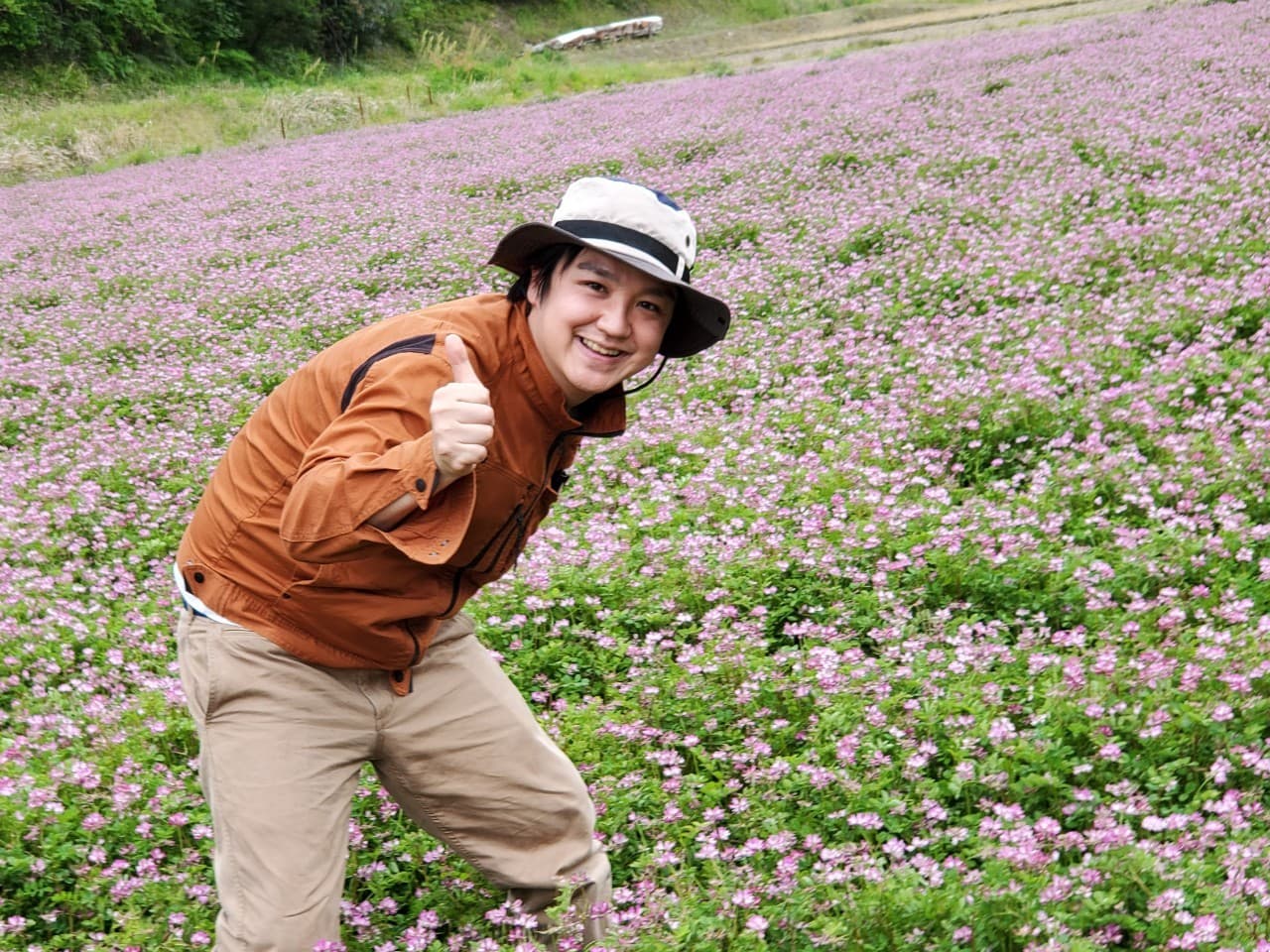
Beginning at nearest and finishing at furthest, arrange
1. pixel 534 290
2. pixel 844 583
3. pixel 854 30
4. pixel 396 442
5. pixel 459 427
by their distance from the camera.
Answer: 1. pixel 459 427
2. pixel 396 442
3. pixel 534 290
4. pixel 844 583
5. pixel 854 30

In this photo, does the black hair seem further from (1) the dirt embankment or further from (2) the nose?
(1) the dirt embankment

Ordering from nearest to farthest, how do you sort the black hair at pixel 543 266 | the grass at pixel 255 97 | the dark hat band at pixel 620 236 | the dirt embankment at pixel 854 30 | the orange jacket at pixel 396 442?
the orange jacket at pixel 396 442 → the dark hat band at pixel 620 236 → the black hair at pixel 543 266 → the grass at pixel 255 97 → the dirt embankment at pixel 854 30

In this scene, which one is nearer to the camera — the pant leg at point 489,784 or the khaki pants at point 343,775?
the khaki pants at point 343,775

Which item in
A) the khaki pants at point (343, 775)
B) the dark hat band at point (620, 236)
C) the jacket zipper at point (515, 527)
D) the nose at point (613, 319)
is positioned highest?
the dark hat band at point (620, 236)

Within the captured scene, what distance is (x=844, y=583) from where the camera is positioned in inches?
A: 203

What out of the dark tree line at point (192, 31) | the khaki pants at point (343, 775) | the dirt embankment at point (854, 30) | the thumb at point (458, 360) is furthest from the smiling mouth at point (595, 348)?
the dark tree line at point (192, 31)

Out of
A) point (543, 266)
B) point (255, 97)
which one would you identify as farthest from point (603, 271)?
point (255, 97)

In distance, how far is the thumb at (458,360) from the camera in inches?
104

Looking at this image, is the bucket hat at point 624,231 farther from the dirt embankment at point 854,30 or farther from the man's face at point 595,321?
the dirt embankment at point 854,30

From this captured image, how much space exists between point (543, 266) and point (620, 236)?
32 cm

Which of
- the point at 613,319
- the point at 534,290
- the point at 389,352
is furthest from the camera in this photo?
the point at 534,290

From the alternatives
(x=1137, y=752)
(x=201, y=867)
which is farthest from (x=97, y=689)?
(x=1137, y=752)

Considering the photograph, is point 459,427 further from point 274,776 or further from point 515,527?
point 274,776

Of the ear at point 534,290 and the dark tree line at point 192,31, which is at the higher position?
the dark tree line at point 192,31
